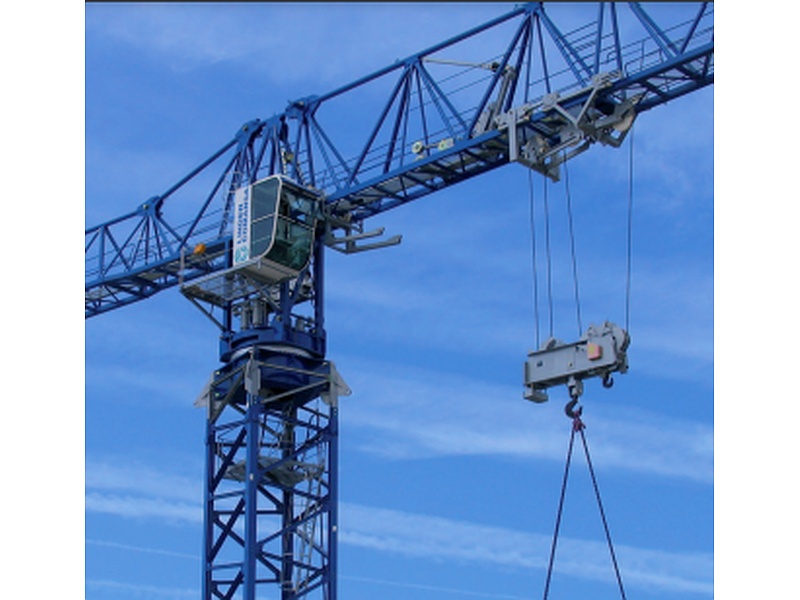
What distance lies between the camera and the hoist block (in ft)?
85.0

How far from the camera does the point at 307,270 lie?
39062 millimetres

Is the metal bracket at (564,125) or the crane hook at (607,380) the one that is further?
the metal bracket at (564,125)

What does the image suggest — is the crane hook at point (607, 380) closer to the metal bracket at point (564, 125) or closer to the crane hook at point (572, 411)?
the crane hook at point (572, 411)

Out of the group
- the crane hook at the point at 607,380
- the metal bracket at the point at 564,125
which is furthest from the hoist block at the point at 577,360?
the metal bracket at the point at 564,125

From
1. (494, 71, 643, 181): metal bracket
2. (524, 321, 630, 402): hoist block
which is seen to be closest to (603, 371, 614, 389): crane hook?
(524, 321, 630, 402): hoist block

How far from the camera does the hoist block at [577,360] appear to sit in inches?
1021

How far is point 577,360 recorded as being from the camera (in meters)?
26.4

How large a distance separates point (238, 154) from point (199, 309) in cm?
624

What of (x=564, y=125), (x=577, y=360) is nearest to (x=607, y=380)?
(x=577, y=360)

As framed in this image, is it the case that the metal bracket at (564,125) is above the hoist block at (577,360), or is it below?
above

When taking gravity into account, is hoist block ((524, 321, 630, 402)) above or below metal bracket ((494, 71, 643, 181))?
below

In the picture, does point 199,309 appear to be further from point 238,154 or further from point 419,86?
point 419,86

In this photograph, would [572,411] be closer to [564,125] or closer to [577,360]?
[577,360]

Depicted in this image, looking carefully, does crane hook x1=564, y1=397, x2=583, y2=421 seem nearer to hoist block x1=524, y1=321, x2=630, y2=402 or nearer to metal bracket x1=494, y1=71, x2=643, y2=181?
hoist block x1=524, y1=321, x2=630, y2=402
